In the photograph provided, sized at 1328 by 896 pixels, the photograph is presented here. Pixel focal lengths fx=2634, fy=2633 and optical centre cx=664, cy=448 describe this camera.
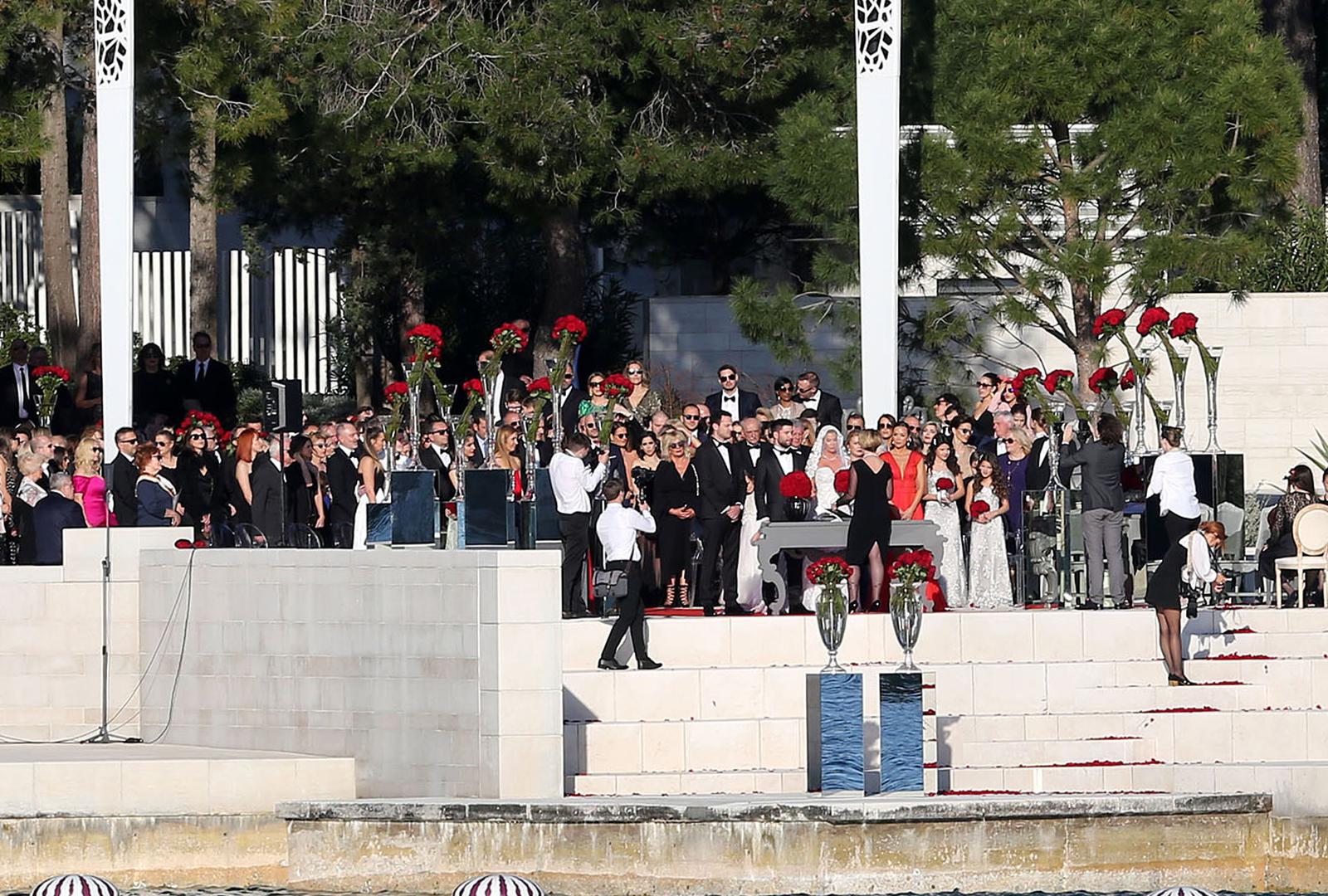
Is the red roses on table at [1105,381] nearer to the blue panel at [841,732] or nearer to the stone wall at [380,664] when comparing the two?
the blue panel at [841,732]

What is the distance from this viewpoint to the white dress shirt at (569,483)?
17.6 m

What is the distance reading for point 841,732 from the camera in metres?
14.3

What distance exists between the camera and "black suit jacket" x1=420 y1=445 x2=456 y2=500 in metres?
17.0

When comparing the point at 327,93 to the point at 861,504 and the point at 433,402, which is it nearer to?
the point at 433,402

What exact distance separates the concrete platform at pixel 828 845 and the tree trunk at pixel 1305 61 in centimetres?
1500

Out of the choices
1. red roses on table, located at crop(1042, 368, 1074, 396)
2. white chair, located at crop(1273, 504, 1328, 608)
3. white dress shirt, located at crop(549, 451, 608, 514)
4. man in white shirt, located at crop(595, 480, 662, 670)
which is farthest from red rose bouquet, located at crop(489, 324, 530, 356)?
white chair, located at crop(1273, 504, 1328, 608)

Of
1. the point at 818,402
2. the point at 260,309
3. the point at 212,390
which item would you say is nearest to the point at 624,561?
the point at 818,402

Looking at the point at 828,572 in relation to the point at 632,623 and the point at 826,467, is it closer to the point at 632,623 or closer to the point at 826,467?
the point at 632,623

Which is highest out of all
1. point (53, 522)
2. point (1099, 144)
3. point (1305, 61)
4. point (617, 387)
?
point (1305, 61)

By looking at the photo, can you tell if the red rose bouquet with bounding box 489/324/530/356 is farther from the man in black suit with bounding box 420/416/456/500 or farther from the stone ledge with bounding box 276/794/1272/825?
the stone ledge with bounding box 276/794/1272/825

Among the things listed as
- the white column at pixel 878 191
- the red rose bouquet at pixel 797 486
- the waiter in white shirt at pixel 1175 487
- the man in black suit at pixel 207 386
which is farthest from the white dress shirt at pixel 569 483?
the man in black suit at pixel 207 386

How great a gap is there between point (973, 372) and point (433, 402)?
620 cm

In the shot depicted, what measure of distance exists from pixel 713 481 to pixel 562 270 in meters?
9.58

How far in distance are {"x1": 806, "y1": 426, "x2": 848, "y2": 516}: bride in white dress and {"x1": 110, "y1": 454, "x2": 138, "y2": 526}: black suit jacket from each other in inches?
186
